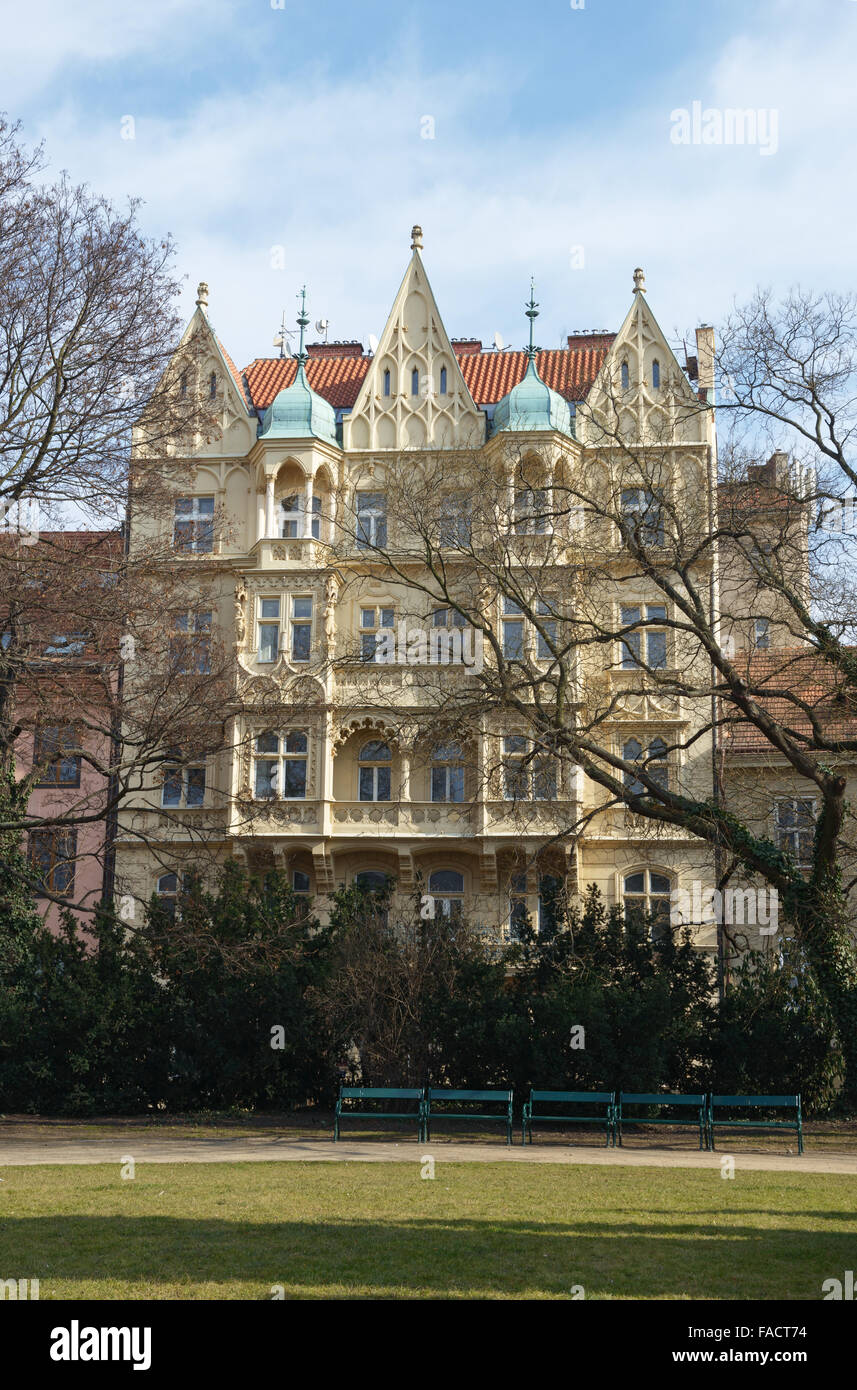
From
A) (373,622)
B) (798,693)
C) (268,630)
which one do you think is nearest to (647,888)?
(798,693)

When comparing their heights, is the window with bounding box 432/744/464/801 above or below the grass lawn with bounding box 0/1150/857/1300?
above

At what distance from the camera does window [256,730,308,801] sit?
34.7 metres

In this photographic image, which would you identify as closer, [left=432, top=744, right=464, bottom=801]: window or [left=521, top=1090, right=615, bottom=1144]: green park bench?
[left=521, top=1090, right=615, bottom=1144]: green park bench

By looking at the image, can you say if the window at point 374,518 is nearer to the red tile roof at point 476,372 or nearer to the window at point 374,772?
the red tile roof at point 476,372

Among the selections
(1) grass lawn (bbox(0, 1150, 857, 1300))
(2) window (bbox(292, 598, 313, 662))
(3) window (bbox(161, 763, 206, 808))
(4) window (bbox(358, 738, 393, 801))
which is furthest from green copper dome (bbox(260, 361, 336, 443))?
(1) grass lawn (bbox(0, 1150, 857, 1300))

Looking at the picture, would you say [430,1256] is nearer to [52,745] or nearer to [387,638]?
[52,745]

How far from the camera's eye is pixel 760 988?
2316cm

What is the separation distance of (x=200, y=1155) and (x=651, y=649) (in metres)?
22.6

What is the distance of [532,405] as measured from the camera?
36312 millimetres

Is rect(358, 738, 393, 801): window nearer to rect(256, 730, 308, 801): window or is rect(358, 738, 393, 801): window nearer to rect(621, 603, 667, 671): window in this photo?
rect(256, 730, 308, 801): window

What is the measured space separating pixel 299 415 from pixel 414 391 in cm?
352

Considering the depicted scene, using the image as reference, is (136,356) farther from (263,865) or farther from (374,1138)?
(263,865)

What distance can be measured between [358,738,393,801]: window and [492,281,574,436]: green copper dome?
29.5 ft
